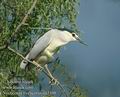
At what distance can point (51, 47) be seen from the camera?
12.8ft

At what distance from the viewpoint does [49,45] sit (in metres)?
3.91

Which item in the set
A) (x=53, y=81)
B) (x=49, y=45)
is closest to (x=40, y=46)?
(x=49, y=45)

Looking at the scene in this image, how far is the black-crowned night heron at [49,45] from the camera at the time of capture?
12.7 ft

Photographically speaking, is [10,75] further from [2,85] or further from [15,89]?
[2,85]

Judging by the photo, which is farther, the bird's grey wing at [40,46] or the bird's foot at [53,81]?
→ the bird's grey wing at [40,46]

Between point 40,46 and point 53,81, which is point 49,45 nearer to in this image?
point 40,46

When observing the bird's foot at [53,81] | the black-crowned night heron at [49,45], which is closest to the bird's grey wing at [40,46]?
the black-crowned night heron at [49,45]

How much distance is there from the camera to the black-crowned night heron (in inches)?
152

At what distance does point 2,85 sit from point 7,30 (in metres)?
0.65

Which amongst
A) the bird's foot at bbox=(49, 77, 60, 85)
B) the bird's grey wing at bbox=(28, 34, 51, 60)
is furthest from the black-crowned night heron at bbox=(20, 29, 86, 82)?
the bird's foot at bbox=(49, 77, 60, 85)

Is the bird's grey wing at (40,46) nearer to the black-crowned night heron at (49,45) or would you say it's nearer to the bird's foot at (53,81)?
the black-crowned night heron at (49,45)

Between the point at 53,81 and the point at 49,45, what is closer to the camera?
the point at 53,81

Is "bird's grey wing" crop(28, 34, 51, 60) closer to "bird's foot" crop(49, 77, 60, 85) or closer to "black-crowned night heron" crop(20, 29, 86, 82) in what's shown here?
"black-crowned night heron" crop(20, 29, 86, 82)

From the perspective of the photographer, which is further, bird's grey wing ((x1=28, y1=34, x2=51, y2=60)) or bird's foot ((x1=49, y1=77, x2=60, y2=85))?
bird's grey wing ((x1=28, y1=34, x2=51, y2=60))
